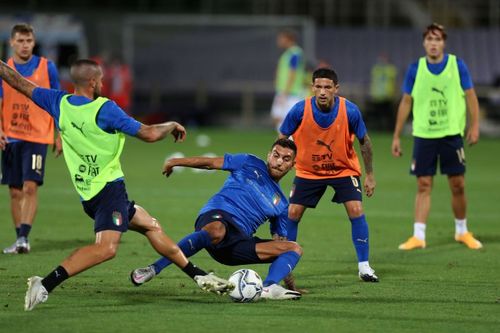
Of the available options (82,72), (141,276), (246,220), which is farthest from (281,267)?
(82,72)

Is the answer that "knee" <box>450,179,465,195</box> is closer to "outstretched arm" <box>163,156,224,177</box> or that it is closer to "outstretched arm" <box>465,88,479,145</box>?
"outstretched arm" <box>465,88,479,145</box>

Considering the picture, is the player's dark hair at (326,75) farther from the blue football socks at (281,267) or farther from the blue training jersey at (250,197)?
the blue football socks at (281,267)

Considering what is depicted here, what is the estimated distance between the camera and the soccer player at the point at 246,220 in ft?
30.0

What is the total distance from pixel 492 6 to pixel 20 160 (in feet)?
103

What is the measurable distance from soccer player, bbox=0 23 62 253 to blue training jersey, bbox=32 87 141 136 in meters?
3.47

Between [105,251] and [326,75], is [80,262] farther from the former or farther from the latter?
[326,75]

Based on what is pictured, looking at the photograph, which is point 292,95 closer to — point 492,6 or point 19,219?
point 19,219

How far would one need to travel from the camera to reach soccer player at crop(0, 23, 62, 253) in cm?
1220

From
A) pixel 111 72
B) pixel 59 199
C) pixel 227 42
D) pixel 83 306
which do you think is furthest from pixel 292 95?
pixel 83 306

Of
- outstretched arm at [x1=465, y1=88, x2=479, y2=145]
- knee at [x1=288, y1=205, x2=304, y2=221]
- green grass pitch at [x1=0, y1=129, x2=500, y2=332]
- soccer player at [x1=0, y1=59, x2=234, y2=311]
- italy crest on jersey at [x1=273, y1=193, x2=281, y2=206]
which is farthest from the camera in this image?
outstretched arm at [x1=465, y1=88, x2=479, y2=145]

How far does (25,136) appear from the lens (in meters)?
12.3

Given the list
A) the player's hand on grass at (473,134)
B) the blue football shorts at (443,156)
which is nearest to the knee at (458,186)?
the blue football shorts at (443,156)

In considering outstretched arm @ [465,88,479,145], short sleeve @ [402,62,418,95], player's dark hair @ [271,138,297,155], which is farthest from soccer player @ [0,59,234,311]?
outstretched arm @ [465,88,479,145]

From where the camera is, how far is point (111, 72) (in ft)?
115
